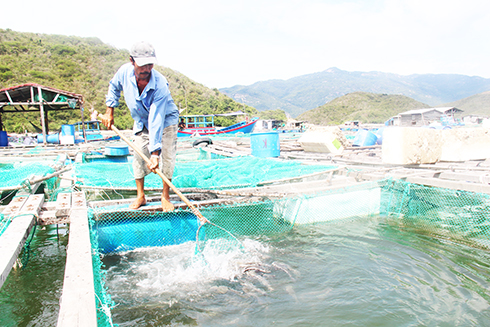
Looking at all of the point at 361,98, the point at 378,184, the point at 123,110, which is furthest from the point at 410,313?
the point at 361,98

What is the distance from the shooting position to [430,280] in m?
2.96

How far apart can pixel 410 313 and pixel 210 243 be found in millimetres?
2174

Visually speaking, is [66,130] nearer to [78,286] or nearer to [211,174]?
[211,174]

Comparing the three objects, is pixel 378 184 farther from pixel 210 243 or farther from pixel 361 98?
pixel 361 98

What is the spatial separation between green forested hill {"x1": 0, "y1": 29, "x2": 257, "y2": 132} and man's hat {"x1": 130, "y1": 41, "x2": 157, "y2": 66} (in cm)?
3817

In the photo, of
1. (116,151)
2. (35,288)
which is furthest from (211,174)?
(116,151)

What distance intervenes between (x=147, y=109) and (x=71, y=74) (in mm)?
61980

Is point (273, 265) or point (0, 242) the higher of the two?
point (0, 242)

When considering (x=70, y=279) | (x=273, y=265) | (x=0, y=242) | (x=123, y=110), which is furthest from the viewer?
(x=123, y=110)

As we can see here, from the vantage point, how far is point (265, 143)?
26.9 feet

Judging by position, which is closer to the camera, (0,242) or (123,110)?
(0,242)

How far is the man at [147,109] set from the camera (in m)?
2.95

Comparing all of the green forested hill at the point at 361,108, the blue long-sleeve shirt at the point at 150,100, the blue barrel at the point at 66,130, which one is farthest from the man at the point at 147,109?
the green forested hill at the point at 361,108

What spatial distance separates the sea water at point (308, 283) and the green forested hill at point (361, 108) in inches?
3298
